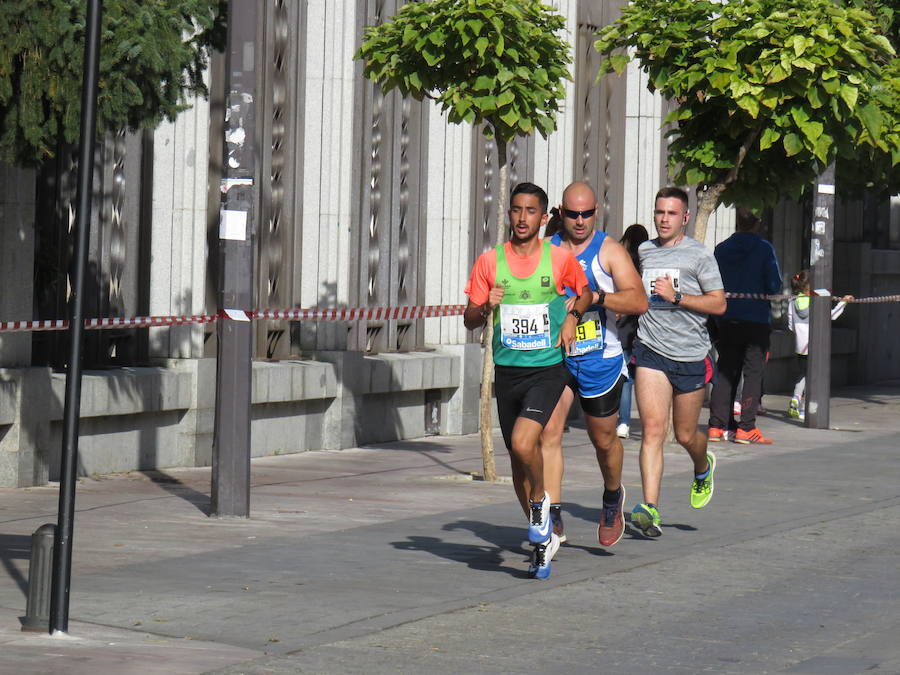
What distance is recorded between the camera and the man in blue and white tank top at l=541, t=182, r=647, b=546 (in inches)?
357

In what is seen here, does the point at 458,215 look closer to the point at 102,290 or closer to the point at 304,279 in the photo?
the point at 304,279

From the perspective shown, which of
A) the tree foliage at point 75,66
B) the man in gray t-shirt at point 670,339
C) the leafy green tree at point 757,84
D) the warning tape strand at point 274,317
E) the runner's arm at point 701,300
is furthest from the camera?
the leafy green tree at point 757,84

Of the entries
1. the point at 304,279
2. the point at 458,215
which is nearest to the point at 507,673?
the point at 304,279

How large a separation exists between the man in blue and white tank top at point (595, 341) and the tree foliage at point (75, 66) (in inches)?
100.0

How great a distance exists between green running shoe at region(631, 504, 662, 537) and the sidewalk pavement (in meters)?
0.11

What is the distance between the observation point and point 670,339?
1033 cm

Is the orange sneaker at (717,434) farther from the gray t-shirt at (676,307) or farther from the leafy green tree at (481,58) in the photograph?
the gray t-shirt at (676,307)

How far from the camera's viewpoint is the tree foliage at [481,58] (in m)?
12.1

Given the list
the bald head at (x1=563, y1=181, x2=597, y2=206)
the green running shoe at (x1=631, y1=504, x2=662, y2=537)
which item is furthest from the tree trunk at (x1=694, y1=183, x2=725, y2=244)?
the bald head at (x1=563, y1=181, x2=597, y2=206)

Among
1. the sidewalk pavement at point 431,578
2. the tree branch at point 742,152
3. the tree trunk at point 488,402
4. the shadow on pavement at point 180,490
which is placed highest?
the tree branch at point 742,152

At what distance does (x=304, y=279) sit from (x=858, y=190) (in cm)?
915

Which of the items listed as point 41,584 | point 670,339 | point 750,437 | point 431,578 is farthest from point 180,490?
point 750,437

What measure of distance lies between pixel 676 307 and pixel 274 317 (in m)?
3.48

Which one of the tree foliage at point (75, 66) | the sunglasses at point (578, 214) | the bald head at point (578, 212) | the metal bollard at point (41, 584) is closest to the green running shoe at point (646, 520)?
the bald head at point (578, 212)
